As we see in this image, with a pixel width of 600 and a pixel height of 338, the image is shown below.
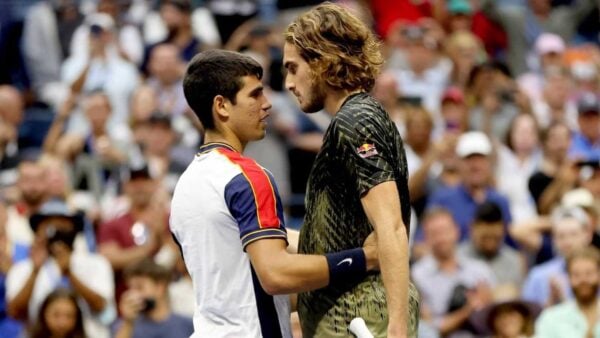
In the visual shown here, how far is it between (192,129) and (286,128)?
0.90 metres

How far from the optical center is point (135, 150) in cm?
1248

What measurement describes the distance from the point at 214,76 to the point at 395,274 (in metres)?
1.07

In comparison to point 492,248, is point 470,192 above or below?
above

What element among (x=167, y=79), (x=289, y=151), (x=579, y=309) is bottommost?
(x=579, y=309)

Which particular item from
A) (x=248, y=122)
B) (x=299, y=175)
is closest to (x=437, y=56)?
(x=299, y=175)

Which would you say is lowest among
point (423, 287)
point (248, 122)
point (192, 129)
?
point (423, 287)

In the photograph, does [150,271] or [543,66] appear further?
[543,66]

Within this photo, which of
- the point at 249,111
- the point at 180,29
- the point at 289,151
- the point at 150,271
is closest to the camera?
the point at 249,111

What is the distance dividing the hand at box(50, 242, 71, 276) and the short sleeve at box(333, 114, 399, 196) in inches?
190

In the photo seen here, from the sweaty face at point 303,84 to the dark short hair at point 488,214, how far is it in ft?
17.8

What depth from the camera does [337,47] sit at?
5.51 metres

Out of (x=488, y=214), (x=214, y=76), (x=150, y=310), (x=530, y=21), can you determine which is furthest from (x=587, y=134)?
(x=214, y=76)

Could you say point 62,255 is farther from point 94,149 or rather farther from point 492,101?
point 492,101

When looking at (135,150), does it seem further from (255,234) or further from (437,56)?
(255,234)
